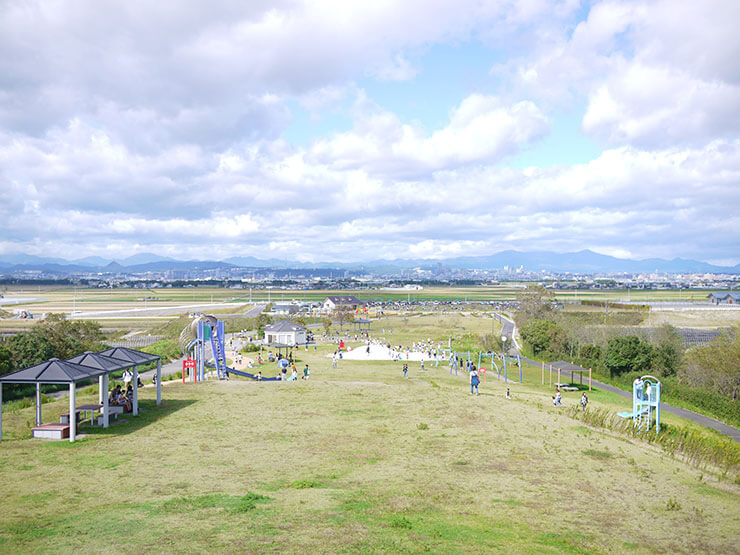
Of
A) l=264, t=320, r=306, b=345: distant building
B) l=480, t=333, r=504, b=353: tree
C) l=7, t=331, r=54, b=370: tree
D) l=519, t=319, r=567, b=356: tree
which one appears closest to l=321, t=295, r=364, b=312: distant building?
l=264, t=320, r=306, b=345: distant building

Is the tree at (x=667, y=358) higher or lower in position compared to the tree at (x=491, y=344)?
higher

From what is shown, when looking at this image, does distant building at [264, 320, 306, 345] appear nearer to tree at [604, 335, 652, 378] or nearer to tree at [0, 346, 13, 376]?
tree at [0, 346, 13, 376]

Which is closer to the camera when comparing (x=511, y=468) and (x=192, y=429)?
(x=511, y=468)

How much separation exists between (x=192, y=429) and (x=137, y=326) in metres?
58.9

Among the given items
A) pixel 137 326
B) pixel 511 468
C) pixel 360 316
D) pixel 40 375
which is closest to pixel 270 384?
pixel 40 375

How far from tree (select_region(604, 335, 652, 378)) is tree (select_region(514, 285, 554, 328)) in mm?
32769

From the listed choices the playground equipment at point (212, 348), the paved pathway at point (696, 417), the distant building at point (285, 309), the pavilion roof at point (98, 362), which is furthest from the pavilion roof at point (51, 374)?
the distant building at point (285, 309)

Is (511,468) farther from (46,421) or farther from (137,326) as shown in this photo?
(137,326)

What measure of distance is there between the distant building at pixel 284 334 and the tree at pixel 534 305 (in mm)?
30581

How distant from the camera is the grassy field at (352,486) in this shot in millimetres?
8906

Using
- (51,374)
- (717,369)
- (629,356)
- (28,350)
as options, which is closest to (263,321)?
(28,350)

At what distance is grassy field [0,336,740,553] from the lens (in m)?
8.91

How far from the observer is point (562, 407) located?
23.6 m

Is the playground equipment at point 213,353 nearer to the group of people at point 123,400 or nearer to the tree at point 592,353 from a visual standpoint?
the group of people at point 123,400
